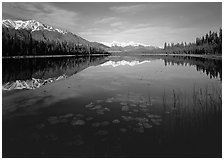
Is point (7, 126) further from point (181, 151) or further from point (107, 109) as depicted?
point (181, 151)

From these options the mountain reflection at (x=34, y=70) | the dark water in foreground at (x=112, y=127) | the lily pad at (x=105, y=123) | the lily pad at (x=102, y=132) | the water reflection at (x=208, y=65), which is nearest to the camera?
the dark water in foreground at (x=112, y=127)

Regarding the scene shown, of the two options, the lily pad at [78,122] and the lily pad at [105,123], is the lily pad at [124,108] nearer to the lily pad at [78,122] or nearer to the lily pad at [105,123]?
the lily pad at [105,123]

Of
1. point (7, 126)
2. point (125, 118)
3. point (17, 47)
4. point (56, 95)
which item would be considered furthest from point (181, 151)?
point (17, 47)

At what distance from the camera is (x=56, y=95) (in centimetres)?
2119

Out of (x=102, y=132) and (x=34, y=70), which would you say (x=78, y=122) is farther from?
(x=34, y=70)

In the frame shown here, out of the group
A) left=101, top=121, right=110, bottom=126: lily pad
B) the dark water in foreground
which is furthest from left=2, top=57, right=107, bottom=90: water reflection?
left=101, top=121, right=110, bottom=126: lily pad

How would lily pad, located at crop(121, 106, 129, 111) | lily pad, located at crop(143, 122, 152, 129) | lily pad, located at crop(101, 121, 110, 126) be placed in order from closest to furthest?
lily pad, located at crop(143, 122, 152, 129) → lily pad, located at crop(101, 121, 110, 126) → lily pad, located at crop(121, 106, 129, 111)

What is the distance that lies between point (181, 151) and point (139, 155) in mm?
2223

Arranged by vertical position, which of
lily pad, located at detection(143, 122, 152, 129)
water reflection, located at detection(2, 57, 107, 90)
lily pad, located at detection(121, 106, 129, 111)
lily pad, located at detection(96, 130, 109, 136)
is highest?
water reflection, located at detection(2, 57, 107, 90)

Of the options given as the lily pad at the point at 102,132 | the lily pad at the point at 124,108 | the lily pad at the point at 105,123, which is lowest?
the lily pad at the point at 102,132

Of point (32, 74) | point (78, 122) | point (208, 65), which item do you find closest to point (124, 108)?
point (78, 122)

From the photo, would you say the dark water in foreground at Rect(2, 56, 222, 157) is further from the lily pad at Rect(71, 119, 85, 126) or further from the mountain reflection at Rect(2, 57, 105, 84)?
the mountain reflection at Rect(2, 57, 105, 84)

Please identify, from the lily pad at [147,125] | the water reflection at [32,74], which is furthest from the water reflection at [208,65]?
the water reflection at [32,74]

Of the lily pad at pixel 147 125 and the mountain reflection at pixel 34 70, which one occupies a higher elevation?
the mountain reflection at pixel 34 70
